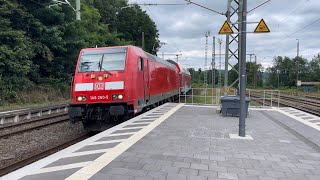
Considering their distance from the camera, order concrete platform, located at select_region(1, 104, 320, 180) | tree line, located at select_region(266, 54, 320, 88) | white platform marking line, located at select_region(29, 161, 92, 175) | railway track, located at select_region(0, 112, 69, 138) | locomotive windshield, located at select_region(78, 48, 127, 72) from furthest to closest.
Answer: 1. tree line, located at select_region(266, 54, 320, 88)
2. locomotive windshield, located at select_region(78, 48, 127, 72)
3. railway track, located at select_region(0, 112, 69, 138)
4. white platform marking line, located at select_region(29, 161, 92, 175)
5. concrete platform, located at select_region(1, 104, 320, 180)

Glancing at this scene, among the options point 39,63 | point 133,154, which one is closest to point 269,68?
point 39,63

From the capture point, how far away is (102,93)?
39.2 ft

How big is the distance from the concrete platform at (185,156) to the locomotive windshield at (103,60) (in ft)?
8.88

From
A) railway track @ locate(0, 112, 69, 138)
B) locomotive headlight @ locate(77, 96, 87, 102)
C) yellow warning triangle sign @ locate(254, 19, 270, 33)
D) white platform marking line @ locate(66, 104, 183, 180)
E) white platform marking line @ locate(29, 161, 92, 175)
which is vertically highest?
yellow warning triangle sign @ locate(254, 19, 270, 33)

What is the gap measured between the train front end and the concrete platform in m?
1.46

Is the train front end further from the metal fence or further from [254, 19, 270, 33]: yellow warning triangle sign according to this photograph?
the metal fence

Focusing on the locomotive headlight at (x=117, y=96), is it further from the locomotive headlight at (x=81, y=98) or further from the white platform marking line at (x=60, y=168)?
the white platform marking line at (x=60, y=168)

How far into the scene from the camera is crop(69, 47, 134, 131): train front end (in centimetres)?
1184

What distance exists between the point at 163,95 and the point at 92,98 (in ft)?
25.6

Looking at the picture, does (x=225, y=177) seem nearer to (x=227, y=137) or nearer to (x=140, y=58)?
(x=227, y=137)

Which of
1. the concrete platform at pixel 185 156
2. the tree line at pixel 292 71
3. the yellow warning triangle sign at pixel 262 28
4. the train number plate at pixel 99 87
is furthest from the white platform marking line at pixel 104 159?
the tree line at pixel 292 71

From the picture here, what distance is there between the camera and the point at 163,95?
1934cm

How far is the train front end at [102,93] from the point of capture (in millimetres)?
11836

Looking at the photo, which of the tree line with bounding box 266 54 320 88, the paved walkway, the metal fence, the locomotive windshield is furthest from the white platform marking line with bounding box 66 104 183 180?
the tree line with bounding box 266 54 320 88
